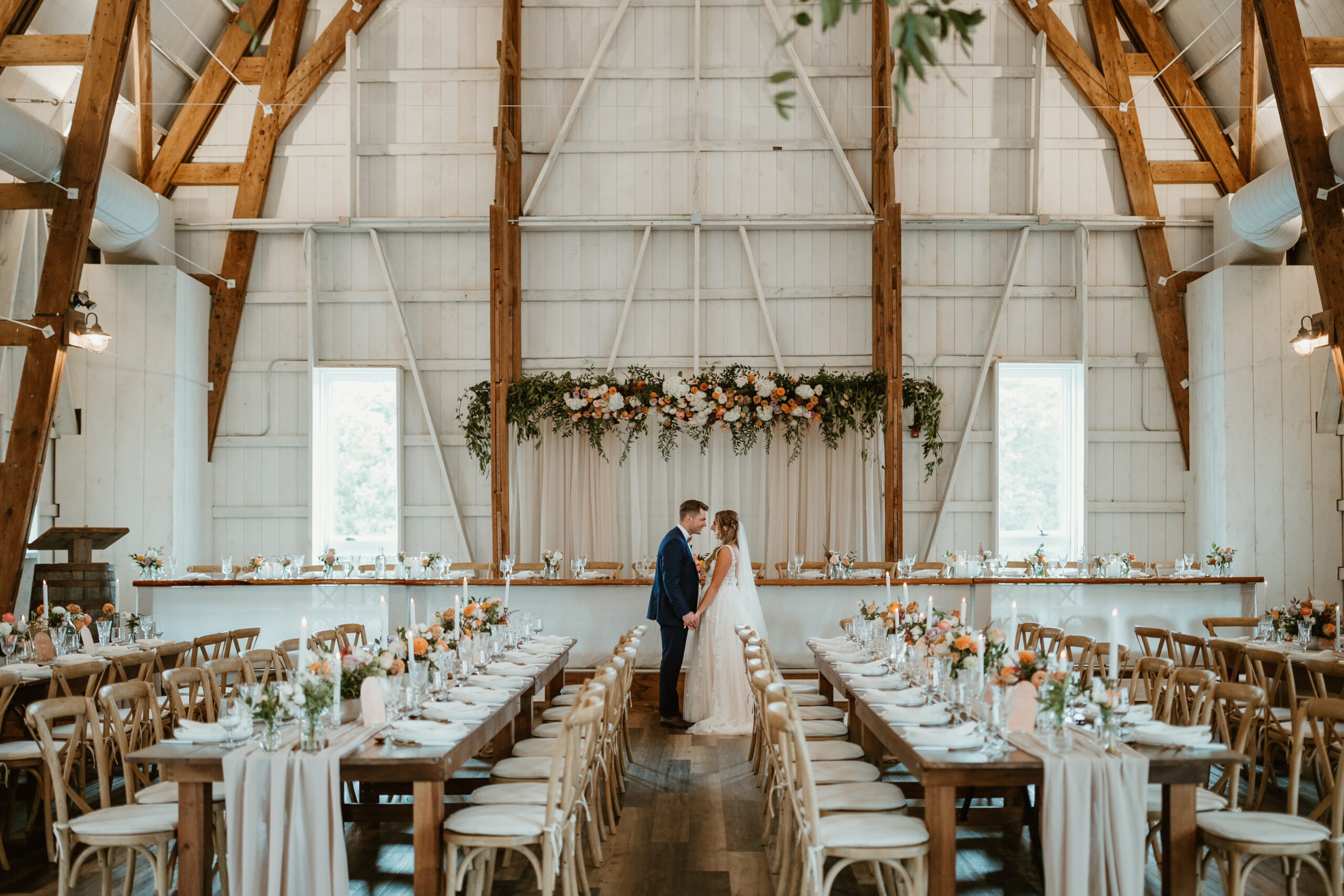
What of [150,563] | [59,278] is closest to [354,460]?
[150,563]

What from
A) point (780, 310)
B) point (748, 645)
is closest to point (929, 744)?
point (748, 645)

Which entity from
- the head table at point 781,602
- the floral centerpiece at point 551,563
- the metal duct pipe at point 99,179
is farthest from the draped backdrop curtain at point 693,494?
the metal duct pipe at point 99,179

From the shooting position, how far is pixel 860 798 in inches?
167

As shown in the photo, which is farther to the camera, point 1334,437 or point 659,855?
point 1334,437

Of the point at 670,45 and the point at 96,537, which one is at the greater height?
the point at 670,45

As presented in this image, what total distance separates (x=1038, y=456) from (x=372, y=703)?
377 inches

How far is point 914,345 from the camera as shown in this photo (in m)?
12.0

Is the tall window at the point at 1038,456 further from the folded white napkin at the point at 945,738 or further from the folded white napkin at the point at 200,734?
the folded white napkin at the point at 200,734

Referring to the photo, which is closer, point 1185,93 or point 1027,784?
point 1027,784

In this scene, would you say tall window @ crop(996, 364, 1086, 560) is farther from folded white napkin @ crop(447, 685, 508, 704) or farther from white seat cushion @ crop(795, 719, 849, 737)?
folded white napkin @ crop(447, 685, 508, 704)

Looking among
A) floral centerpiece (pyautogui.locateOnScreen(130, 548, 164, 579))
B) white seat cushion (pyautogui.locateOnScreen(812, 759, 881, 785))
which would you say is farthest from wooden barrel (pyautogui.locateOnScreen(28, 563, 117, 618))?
white seat cushion (pyautogui.locateOnScreen(812, 759, 881, 785))

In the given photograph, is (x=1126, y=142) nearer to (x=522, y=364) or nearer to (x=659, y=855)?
(x=522, y=364)

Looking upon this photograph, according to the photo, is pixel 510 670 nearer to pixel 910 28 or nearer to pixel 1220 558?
pixel 910 28

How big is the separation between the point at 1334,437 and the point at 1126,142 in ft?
12.5
